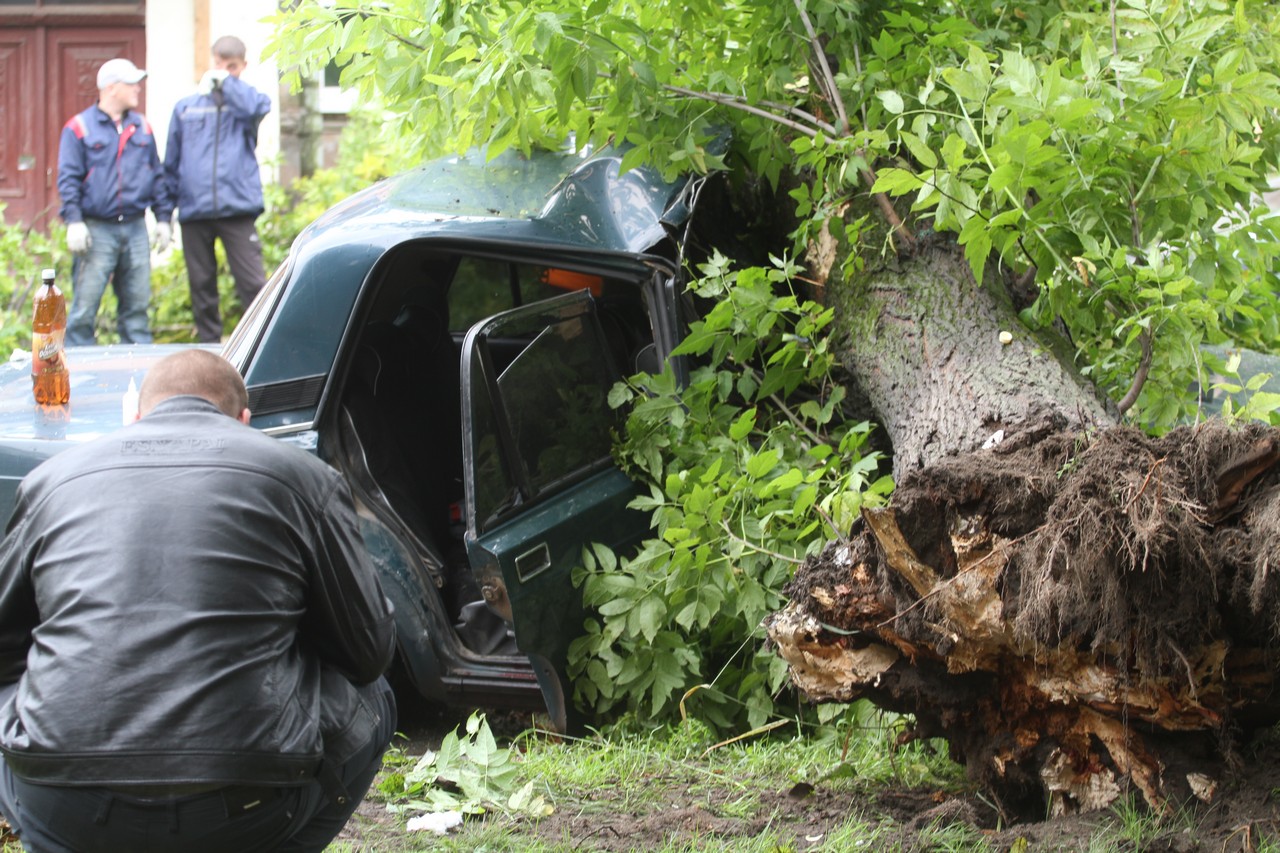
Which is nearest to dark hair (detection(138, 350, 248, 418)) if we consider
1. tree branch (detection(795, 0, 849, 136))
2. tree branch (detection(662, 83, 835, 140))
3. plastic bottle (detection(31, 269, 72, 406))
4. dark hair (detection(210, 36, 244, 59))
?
plastic bottle (detection(31, 269, 72, 406))

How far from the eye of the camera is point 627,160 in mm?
4805

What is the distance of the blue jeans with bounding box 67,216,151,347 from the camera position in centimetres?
929

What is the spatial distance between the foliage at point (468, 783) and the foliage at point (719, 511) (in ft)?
1.70

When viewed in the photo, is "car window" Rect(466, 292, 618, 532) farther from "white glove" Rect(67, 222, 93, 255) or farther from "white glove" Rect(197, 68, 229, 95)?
"white glove" Rect(197, 68, 229, 95)

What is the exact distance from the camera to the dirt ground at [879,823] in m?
3.09

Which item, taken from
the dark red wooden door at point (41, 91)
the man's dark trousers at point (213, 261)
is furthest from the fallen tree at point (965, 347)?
the dark red wooden door at point (41, 91)

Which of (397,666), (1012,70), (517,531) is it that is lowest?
(397,666)

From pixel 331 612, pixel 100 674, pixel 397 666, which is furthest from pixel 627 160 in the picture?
pixel 100 674

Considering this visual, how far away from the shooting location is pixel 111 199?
9250 millimetres

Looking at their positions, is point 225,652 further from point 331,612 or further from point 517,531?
point 517,531

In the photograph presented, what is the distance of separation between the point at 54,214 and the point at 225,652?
10619mm

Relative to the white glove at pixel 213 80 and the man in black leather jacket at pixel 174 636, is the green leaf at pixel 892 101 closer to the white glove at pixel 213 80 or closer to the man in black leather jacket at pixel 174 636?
the man in black leather jacket at pixel 174 636

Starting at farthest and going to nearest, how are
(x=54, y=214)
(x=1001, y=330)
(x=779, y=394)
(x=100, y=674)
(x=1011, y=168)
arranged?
1. (x=54, y=214)
2. (x=779, y=394)
3. (x=1001, y=330)
4. (x=1011, y=168)
5. (x=100, y=674)

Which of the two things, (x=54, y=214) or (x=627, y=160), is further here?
(x=54, y=214)
